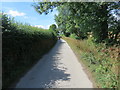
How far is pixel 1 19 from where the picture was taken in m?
3.26

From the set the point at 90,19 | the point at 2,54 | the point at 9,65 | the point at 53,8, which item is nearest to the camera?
the point at 2,54

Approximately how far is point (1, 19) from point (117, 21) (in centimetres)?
649

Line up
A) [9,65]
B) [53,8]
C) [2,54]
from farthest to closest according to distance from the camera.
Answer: [53,8]
[9,65]
[2,54]

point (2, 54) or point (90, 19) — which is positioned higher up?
point (90, 19)

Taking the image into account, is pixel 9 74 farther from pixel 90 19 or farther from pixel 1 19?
pixel 90 19

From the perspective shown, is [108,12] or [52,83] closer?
[52,83]

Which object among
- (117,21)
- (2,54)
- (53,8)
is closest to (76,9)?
(53,8)

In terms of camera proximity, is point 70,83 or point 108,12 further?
point 108,12

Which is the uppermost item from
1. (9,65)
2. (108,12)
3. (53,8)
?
(53,8)

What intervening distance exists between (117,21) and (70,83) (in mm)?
5144

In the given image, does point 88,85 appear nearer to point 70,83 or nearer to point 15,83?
point 70,83

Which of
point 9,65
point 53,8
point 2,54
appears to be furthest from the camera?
point 53,8

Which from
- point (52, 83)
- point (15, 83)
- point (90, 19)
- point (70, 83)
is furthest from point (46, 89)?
point (90, 19)

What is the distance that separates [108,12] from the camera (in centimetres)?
627
